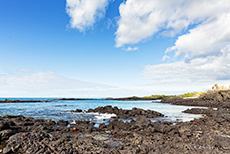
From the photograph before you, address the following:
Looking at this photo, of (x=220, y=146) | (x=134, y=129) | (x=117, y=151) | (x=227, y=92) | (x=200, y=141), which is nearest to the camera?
(x=117, y=151)

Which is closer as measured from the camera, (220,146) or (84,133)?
(220,146)

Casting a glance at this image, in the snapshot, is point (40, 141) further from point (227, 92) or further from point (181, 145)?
point (227, 92)

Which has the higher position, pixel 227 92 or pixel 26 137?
pixel 227 92

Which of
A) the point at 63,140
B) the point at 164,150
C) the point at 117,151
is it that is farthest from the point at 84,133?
the point at 164,150

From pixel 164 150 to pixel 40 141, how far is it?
657cm

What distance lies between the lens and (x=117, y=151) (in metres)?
7.52

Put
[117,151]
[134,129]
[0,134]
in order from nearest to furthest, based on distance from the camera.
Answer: [117,151], [0,134], [134,129]

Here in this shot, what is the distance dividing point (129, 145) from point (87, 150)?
230cm

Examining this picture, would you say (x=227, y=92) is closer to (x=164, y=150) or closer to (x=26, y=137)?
(x=164, y=150)

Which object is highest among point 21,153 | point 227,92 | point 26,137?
point 227,92

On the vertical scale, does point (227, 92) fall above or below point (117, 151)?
above

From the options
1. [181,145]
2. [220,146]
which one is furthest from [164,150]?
[220,146]

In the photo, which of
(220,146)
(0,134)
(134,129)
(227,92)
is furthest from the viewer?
(227,92)

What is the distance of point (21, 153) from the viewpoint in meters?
7.83
